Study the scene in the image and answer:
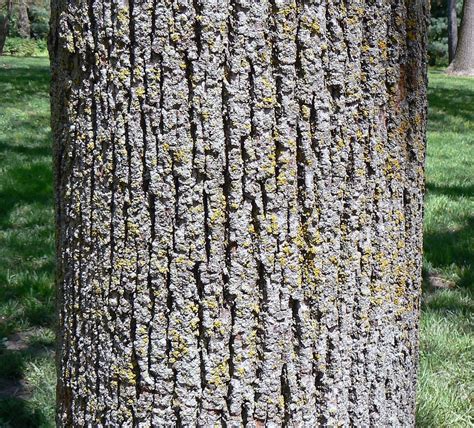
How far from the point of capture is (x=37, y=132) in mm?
9297

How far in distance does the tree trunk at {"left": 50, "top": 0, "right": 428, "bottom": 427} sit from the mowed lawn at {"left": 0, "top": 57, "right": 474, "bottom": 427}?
5.33 feet

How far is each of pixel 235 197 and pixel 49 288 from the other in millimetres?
3103

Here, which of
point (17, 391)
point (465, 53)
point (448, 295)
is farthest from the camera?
point (465, 53)

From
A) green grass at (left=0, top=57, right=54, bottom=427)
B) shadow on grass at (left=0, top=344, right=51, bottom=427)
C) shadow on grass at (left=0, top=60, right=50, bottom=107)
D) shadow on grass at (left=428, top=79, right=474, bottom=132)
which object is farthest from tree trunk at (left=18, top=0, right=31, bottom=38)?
shadow on grass at (left=0, top=344, right=51, bottom=427)

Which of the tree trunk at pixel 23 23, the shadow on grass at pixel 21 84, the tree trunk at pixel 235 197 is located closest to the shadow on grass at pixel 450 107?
the shadow on grass at pixel 21 84

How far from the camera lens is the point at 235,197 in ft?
4.89

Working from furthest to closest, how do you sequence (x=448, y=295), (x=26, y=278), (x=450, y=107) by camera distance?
(x=450, y=107) < (x=26, y=278) < (x=448, y=295)

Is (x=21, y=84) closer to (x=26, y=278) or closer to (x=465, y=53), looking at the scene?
(x=26, y=278)

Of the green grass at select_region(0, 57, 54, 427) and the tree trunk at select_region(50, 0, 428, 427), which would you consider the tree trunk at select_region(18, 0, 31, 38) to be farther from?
the tree trunk at select_region(50, 0, 428, 427)

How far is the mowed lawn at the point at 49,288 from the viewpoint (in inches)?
124

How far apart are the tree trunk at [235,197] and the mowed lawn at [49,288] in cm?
163

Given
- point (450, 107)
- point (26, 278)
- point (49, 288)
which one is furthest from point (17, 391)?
point (450, 107)

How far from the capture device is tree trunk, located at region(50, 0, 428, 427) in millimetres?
1461

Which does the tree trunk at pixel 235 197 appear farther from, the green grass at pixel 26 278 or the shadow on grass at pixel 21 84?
the shadow on grass at pixel 21 84
